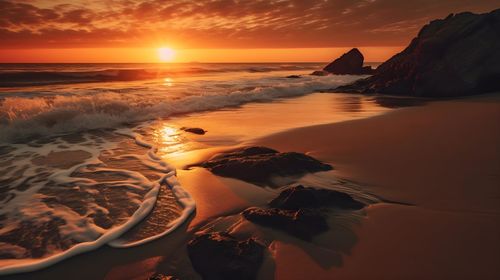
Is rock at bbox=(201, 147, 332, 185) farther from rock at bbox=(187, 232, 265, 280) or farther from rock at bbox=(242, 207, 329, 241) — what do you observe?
rock at bbox=(187, 232, 265, 280)

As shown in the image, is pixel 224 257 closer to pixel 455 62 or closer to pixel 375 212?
pixel 375 212

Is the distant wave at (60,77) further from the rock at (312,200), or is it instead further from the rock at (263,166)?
the rock at (312,200)

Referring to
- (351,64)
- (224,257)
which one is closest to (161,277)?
(224,257)

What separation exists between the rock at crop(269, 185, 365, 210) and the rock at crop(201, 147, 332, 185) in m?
0.84

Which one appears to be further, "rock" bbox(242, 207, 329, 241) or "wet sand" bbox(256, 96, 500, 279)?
"rock" bbox(242, 207, 329, 241)

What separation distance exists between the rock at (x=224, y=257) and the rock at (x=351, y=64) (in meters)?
43.7

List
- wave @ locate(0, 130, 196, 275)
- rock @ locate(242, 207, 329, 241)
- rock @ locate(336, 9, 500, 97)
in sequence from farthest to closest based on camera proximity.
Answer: rock @ locate(336, 9, 500, 97), rock @ locate(242, 207, 329, 241), wave @ locate(0, 130, 196, 275)

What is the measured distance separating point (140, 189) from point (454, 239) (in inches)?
147

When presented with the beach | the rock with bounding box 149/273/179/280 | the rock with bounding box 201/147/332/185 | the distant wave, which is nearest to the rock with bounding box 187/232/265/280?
the beach

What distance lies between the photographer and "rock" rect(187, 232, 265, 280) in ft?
8.09

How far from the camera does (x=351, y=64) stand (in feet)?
142

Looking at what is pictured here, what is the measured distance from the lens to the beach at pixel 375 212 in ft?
8.54

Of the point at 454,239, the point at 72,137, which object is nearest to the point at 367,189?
the point at 454,239

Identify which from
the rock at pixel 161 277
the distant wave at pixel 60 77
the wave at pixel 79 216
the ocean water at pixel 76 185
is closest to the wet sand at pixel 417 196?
the rock at pixel 161 277
